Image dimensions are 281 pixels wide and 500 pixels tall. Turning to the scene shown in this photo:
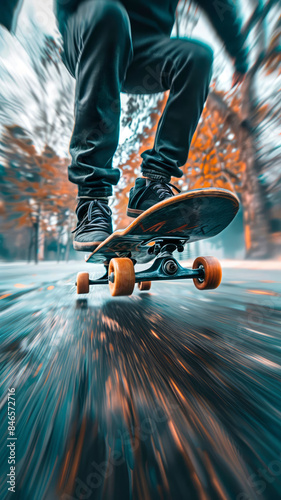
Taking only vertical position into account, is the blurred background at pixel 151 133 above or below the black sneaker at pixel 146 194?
above

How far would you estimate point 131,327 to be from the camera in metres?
0.50

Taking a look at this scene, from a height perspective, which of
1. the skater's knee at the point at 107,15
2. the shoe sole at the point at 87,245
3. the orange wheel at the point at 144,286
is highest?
the skater's knee at the point at 107,15

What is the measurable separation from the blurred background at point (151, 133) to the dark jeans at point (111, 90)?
3.46 feet

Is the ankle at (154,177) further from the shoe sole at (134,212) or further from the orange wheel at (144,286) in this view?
the orange wheel at (144,286)

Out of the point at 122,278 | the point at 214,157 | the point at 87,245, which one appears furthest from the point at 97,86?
the point at 214,157

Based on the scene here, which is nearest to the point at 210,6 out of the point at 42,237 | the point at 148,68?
the point at 148,68

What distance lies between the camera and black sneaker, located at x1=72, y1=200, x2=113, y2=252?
859 millimetres

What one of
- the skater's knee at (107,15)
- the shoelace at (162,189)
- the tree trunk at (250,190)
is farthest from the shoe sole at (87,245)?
the tree trunk at (250,190)

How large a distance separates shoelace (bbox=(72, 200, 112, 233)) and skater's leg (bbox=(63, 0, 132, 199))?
0.04 m

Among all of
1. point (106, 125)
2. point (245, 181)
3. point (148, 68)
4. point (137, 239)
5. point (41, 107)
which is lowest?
point (137, 239)

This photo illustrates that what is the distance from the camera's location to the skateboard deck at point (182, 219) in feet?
1.90

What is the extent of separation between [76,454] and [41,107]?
4.49 meters

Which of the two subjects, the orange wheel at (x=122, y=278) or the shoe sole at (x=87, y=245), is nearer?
the orange wheel at (x=122, y=278)

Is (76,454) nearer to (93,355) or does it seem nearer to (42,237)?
(93,355)
